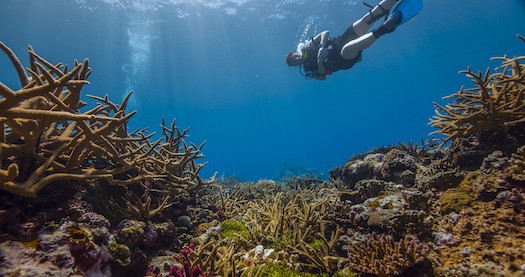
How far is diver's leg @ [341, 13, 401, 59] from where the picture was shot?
8258 mm

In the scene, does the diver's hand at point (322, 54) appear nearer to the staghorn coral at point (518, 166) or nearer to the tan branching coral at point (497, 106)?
the tan branching coral at point (497, 106)

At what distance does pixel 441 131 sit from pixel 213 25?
41399 millimetres

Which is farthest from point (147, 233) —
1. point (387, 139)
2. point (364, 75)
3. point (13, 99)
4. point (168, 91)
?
point (387, 139)

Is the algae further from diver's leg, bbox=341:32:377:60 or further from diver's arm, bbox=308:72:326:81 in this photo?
diver's arm, bbox=308:72:326:81

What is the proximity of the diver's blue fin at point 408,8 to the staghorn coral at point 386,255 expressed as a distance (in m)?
7.73

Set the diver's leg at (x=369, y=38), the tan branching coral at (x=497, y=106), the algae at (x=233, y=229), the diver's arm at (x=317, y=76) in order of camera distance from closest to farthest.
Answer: the tan branching coral at (x=497, y=106)
the algae at (x=233, y=229)
the diver's leg at (x=369, y=38)
the diver's arm at (x=317, y=76)

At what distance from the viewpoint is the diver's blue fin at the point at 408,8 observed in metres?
8.12

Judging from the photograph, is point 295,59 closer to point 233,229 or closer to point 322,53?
point 322,53

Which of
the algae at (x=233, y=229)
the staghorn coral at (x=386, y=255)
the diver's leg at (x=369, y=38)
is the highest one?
the diver's leg at (x=369, y=38)

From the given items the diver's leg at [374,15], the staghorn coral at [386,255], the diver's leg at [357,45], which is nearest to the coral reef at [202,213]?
the staghorn coral at [386,255]

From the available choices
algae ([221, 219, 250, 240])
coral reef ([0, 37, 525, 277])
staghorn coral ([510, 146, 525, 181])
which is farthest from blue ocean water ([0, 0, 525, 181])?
staghorn coral ([510, 146, 525, 181])

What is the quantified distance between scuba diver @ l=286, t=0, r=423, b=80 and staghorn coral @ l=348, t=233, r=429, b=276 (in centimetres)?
750

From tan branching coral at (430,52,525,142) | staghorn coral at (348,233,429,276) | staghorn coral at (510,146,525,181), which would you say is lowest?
staghorn coral at (348,233,429,276)

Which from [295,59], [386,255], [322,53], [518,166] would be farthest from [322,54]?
[386,255]
